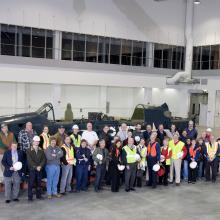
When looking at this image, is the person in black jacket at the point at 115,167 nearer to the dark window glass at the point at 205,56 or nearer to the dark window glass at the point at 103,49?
the dark window glass at the point at 103,49

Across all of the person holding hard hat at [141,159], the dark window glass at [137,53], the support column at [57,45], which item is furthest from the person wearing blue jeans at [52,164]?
the dark window glass at [137,53]

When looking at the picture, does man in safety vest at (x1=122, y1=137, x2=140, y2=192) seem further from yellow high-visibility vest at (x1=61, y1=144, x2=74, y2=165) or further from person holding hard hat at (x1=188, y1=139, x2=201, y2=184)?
person holding hard hat at (x1=188, y1=139, x2=201, y2=184)

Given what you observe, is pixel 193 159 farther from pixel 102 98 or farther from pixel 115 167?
pixel 102 98

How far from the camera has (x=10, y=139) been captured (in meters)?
9.99

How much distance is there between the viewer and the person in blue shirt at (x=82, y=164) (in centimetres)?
967

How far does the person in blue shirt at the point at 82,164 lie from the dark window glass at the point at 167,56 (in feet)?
73.6

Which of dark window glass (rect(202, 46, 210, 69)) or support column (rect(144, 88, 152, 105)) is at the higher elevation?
dark window glass (rect(202, 46, 210, 69))

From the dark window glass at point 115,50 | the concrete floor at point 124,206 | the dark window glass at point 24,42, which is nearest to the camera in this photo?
the concrete floor at point 124,206

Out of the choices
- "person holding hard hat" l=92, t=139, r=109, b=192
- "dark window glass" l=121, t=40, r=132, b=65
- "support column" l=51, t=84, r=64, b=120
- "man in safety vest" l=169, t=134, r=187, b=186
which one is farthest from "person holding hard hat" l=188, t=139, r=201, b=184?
"dark window glass" l=121, t=40, r=132, b=65

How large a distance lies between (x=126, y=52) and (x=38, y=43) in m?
7.62

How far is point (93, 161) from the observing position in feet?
33.1

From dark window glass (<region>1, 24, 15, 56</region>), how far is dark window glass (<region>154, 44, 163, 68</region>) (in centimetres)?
1260

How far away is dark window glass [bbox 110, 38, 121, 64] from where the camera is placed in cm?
2813

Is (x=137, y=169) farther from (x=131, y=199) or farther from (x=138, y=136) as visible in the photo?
(x=138, y=136)
